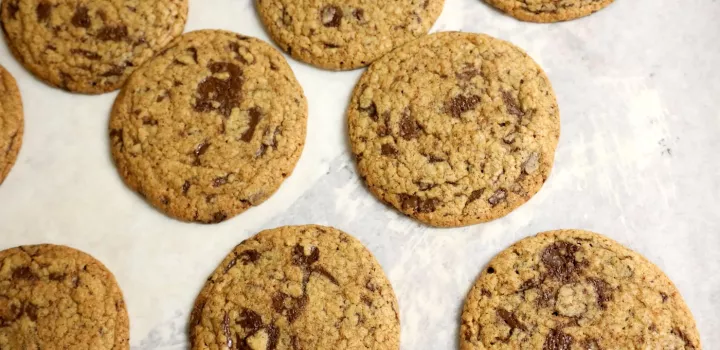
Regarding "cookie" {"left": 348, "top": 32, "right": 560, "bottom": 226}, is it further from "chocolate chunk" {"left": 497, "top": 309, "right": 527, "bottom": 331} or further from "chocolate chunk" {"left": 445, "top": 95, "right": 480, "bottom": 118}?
"chocolate chunk" {"left": 497, "top": 309, "right": 527, "bottom": 331}

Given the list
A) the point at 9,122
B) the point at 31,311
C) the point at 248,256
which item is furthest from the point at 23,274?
the point at 248,256

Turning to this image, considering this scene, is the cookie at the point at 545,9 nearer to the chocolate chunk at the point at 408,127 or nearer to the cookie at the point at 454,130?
the cookie at the point at 454,130

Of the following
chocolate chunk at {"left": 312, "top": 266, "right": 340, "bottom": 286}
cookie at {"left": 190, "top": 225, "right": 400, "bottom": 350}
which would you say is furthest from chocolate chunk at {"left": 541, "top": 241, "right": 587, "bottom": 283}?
chocolate chunk at {"left": 312, "top": 266, "right": 340, "bottom": 286}

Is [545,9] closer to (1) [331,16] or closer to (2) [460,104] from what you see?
(2) [460,104]

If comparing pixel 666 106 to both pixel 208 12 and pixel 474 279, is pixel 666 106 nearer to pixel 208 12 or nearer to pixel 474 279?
pixel 474 279

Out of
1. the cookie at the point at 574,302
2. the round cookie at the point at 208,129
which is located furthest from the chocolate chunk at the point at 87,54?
the cookie at the point at 574,302

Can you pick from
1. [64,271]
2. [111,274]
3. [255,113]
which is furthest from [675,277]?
[64,271]

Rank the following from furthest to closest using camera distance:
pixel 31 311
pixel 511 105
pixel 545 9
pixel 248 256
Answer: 1. pixel 545 9
2. pixel 511 105
3. pixel 248 256
4. pixel 31 311
